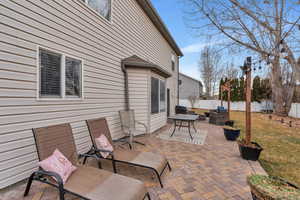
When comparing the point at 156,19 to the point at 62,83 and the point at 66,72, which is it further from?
the point at 62,83

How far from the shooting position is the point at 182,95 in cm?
2703

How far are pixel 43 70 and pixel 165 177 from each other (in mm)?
3454

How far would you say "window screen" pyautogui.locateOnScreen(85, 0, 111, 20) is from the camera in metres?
4.46

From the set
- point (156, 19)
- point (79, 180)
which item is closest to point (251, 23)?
point (156, 19)

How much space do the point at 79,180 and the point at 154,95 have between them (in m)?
5.01

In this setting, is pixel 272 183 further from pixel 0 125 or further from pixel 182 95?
pixel 182 95

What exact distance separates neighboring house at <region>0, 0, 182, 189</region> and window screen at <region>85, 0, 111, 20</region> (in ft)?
0.11

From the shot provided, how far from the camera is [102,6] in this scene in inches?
191

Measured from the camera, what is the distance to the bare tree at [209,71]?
23.4 metres

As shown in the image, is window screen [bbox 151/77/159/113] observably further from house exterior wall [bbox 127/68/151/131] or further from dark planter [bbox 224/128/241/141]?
dark planter [bbox 224/128/241/141]

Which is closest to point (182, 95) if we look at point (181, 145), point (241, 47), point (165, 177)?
point (241, 47)

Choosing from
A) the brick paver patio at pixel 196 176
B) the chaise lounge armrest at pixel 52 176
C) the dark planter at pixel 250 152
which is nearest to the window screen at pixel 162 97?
the brick paver patio at pixel 196 176

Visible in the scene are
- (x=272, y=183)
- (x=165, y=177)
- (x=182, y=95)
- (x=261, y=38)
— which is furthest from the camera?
(x=182, y=95)

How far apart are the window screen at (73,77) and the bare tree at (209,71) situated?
22677 mm
